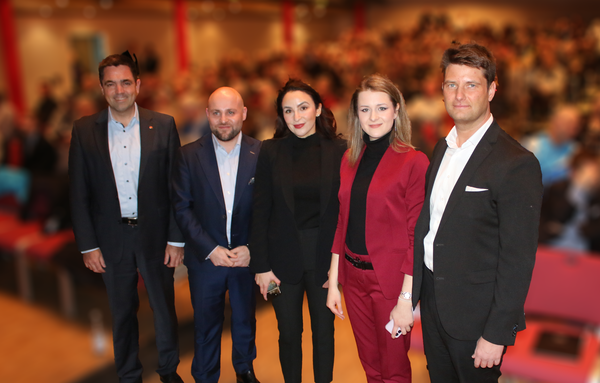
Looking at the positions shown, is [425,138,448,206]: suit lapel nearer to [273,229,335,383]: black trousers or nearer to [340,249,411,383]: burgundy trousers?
[340,249,411,383]: burgundy trousers

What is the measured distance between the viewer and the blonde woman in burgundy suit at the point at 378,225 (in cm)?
165

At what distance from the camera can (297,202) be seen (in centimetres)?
183

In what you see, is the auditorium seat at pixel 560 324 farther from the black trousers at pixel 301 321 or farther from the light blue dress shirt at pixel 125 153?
the light blue dress shirt at pixel 125 153

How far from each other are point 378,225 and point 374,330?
15.7 inches

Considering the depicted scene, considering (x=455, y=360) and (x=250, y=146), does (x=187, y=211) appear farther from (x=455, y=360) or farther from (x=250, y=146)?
(x=455, y=360)

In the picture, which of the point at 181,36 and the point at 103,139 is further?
the point at 181,36

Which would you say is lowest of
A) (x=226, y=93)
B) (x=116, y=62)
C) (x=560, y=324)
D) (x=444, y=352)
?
(x=560, y=324)

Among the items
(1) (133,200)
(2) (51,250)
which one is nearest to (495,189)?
(1) (133,200)

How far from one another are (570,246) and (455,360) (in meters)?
3.05

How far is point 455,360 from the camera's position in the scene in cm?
161

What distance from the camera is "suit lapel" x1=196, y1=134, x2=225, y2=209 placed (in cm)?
181

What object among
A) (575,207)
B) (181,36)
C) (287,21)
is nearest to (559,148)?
(575,207)

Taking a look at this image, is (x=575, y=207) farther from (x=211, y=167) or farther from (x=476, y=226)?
(x=211, y=167)

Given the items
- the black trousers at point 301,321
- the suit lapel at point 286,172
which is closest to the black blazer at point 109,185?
the suit lapel at point 286,172
